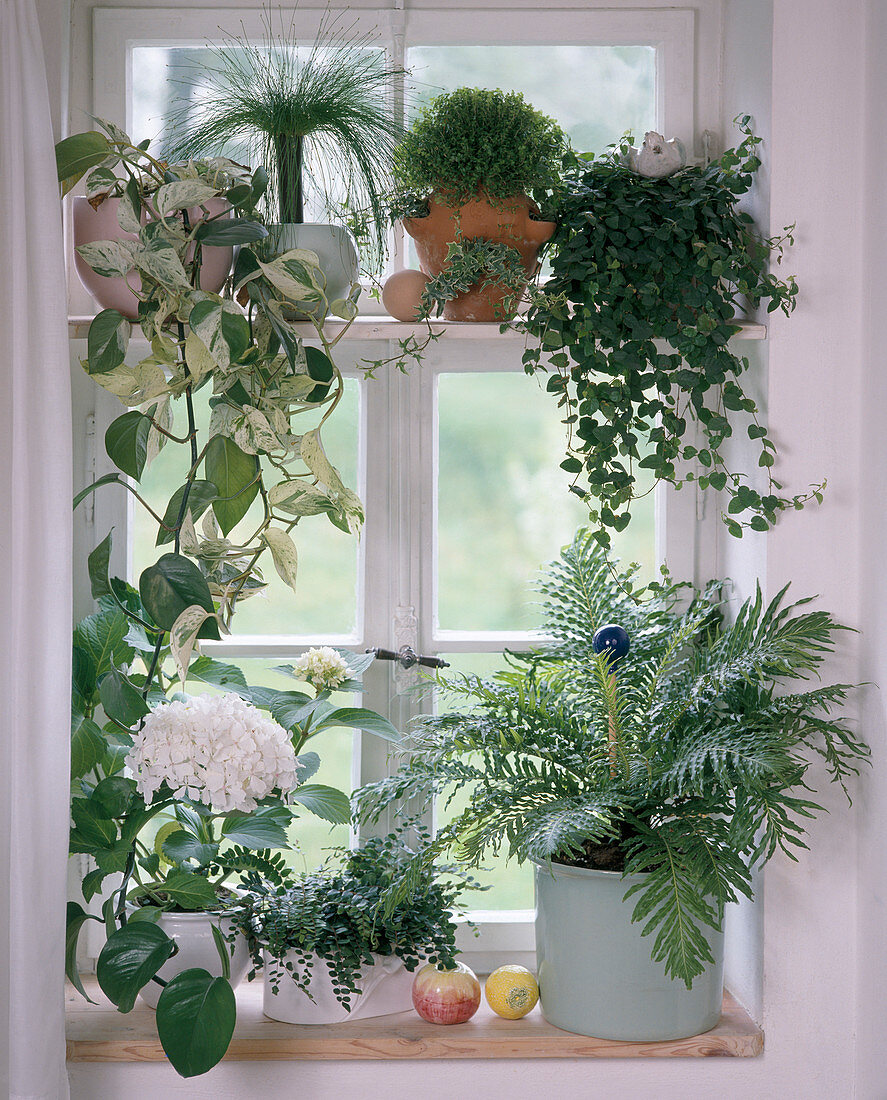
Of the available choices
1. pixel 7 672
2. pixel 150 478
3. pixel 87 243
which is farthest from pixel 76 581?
pixel 87 243

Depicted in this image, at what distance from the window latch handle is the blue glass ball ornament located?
294mm

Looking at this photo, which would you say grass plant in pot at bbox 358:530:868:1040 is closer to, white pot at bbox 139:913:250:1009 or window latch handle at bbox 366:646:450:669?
window latch handle at bbox 366:646:450:669

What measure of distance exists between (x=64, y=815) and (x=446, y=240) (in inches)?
37.4

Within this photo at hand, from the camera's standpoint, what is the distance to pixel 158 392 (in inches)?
53.0

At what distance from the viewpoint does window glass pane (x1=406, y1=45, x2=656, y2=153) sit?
1.71 m

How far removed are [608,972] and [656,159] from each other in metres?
1.16

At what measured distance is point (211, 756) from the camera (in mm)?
1355

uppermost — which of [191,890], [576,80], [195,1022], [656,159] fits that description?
[576,80]

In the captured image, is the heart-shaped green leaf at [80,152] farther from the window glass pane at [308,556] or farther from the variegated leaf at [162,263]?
the window glass pane at [308,556]

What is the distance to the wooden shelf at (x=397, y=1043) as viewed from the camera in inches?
57.0

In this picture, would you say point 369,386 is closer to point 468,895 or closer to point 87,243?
point 87,243

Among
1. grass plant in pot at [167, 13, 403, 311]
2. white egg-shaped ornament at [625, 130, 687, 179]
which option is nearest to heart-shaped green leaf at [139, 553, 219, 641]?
grass plant in pot at [167, 13, 403, 311]

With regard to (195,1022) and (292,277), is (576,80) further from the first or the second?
(195,1022)

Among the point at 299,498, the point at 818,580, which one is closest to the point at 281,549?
the point at 299,498
